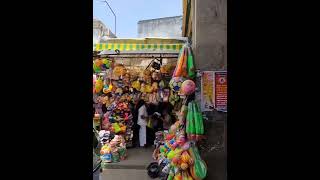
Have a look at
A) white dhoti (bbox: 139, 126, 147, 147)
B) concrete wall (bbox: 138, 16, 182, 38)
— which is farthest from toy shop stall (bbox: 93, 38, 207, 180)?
concrete wall (bbox: 138, 16, 182, 38)

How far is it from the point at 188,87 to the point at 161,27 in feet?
53.1

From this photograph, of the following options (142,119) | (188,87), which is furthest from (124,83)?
(188,87)

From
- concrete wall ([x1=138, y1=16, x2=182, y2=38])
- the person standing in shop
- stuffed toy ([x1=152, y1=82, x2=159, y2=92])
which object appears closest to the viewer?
stuffed toy ([x1=152, y1=82, x2=159, y2=92])

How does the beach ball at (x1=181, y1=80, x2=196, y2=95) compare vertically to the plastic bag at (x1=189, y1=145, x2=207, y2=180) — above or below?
above

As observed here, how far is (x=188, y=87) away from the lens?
343 cm

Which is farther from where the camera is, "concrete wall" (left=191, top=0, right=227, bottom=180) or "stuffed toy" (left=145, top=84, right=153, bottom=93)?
"stuffed toy" (left=145, top=84, right=153, bottom=93)

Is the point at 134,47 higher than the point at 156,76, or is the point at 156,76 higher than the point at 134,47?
the point at 134,47

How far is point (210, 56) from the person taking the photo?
3375 millimetres

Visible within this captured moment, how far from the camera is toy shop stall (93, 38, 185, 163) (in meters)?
7.25

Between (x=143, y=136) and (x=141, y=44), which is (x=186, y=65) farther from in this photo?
(x=143, y=136)

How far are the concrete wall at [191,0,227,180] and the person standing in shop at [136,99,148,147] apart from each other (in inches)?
224

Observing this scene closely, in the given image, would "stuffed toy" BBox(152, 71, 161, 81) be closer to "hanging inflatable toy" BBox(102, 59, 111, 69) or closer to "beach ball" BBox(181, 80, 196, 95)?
"hanging inflatable toy" BBox(102, 59, 111, 69)
